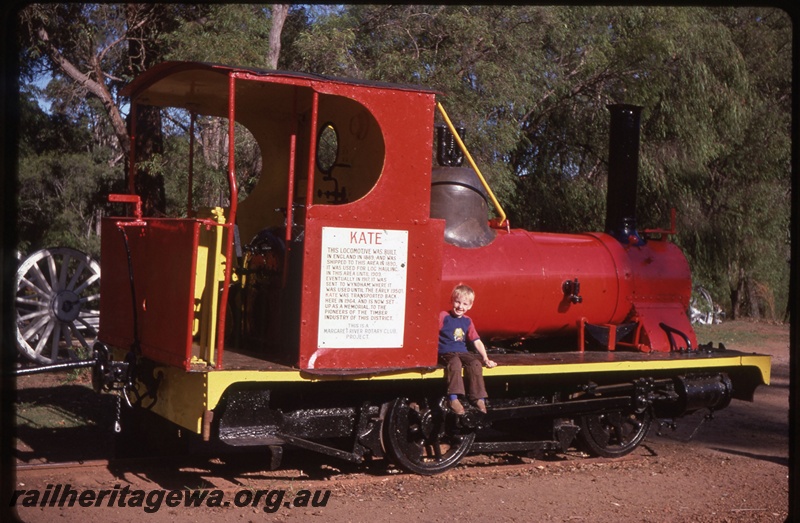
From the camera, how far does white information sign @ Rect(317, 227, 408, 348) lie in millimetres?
6184

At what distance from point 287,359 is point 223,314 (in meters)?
0.63

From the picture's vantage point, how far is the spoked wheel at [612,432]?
8.16 meters

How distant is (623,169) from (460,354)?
118 inches

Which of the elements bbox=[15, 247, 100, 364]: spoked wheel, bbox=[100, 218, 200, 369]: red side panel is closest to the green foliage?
bbox=[15, 247, 100, 364]: spoked wheel

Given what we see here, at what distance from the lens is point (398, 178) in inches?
254

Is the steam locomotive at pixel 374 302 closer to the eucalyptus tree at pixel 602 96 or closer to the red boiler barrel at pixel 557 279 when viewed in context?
the red boiler barrel at pixel 557 279

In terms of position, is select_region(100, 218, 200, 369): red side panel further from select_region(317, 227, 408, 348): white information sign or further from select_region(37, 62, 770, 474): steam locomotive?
select_region(317, 227, 408, 348): white information sign

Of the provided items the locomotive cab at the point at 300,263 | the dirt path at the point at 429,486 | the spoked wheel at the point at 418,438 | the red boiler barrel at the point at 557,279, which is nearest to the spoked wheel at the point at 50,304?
the dirt path at the point at 429,486

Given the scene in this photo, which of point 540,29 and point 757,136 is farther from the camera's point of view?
point 757,136

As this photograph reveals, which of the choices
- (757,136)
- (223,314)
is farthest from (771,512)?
(757,136)

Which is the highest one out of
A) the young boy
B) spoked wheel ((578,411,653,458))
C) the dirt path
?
the young boy

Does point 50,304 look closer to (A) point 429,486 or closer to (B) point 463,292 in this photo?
(A) point 429,486

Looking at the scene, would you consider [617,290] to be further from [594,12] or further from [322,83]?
[594,12]

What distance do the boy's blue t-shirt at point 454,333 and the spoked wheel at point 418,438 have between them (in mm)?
489
